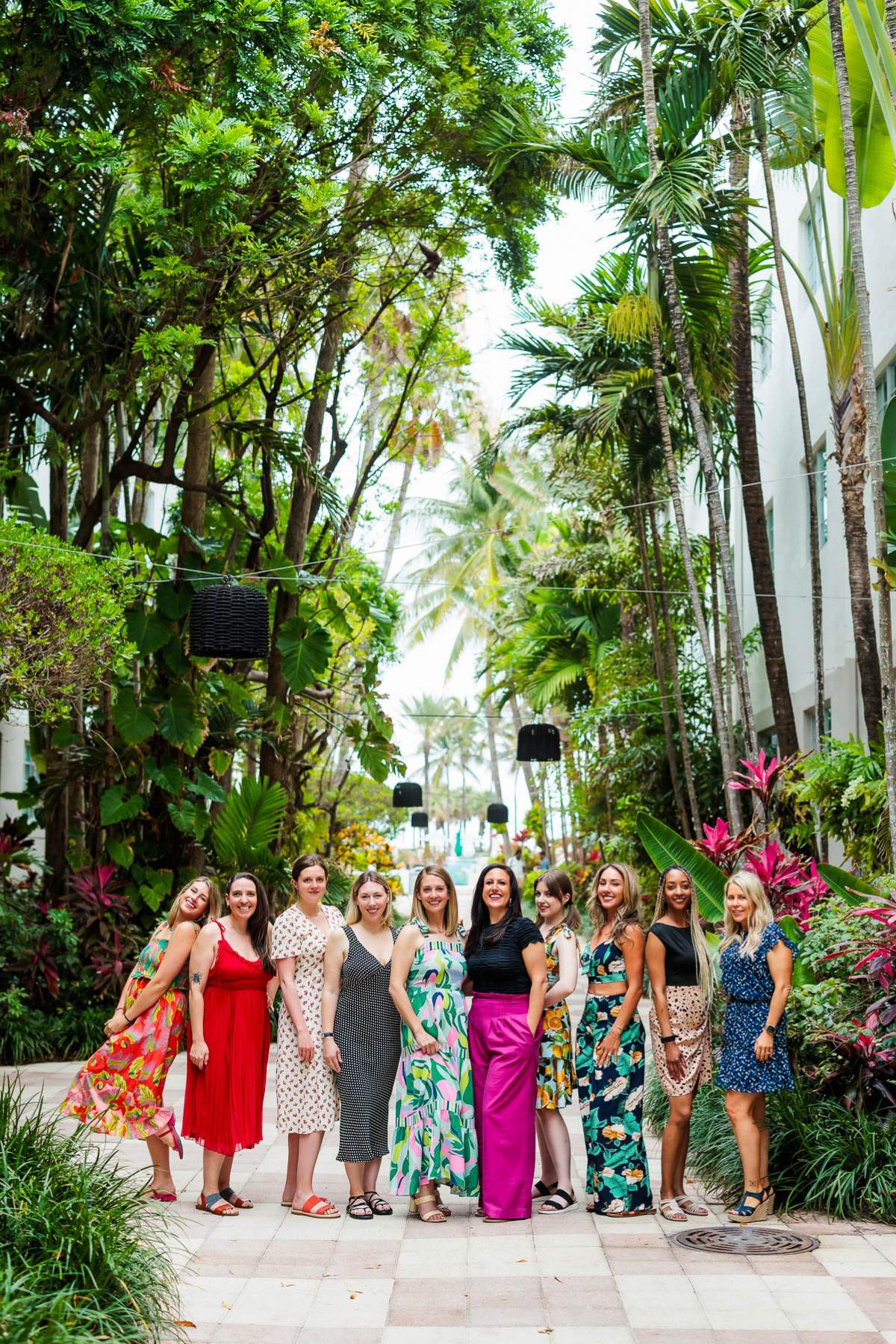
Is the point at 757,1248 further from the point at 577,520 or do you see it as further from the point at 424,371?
the point at 577,520

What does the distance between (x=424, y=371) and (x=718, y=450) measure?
366 centimetres

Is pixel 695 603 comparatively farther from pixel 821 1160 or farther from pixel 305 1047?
pixel 305 1047

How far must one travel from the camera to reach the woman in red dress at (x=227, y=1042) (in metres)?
6.46

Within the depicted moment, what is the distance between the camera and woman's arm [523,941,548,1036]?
20.8 ft

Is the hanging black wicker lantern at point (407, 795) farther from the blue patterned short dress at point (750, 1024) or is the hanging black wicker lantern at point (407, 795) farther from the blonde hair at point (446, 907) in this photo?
the blue patterned short dress at point (750, 1024)

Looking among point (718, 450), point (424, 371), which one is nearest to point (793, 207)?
point (718, 450)

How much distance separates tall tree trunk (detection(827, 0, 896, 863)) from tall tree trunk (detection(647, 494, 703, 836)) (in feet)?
19.4

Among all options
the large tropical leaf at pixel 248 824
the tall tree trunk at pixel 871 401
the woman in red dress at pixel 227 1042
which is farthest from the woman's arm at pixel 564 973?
the large tropical leaf at pixel 248 824

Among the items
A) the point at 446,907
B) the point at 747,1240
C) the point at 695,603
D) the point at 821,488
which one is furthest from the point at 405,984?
the point at 821,488

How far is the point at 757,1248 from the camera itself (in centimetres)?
570

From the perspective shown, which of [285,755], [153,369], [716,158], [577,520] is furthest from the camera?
[577,520]

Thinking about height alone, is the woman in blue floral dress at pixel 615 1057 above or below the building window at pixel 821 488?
below

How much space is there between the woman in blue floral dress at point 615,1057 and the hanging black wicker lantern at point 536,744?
11653mm

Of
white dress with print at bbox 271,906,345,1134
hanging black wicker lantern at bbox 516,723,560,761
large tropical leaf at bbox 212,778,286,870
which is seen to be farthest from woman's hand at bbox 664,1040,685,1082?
hanging black wicker lantern at bbox 516,723,560,761
